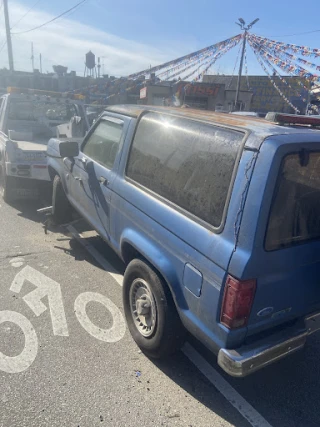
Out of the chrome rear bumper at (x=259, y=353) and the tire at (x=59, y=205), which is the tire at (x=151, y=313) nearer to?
the chrome rear bumper at (x=259, y=353)

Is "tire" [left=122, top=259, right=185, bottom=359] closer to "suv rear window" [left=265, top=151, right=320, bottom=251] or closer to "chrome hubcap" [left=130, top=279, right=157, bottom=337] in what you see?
"chrome hubcap" [left=130, top=279, right=157, bottom=337]

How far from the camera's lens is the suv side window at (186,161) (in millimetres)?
2107

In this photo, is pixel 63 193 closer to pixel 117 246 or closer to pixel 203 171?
pixel 117 246

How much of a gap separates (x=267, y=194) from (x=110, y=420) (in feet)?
5.90

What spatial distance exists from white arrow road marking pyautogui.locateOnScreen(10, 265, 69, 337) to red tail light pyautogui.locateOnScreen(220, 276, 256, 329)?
1.69 m

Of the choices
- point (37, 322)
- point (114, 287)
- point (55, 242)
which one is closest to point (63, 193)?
point (55, 242)

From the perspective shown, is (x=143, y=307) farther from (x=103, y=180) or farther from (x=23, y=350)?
(x=103, y=180)

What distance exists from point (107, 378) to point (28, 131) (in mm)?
5810

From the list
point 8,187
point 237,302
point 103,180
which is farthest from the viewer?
point 8,187

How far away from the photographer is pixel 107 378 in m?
2.55

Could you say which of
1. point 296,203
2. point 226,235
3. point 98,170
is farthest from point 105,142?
point 296,203

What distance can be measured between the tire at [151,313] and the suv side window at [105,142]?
1.23 meters

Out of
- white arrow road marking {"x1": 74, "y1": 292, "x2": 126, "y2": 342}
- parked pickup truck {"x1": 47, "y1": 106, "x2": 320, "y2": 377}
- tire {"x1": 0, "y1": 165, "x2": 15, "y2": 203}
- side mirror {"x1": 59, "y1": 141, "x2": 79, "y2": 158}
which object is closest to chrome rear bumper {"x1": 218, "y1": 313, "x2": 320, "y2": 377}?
parked pickup truck {"x1": 47, "y1": 106, "x2": 320, "y2": 377}

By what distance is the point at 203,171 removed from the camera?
2256 mm
